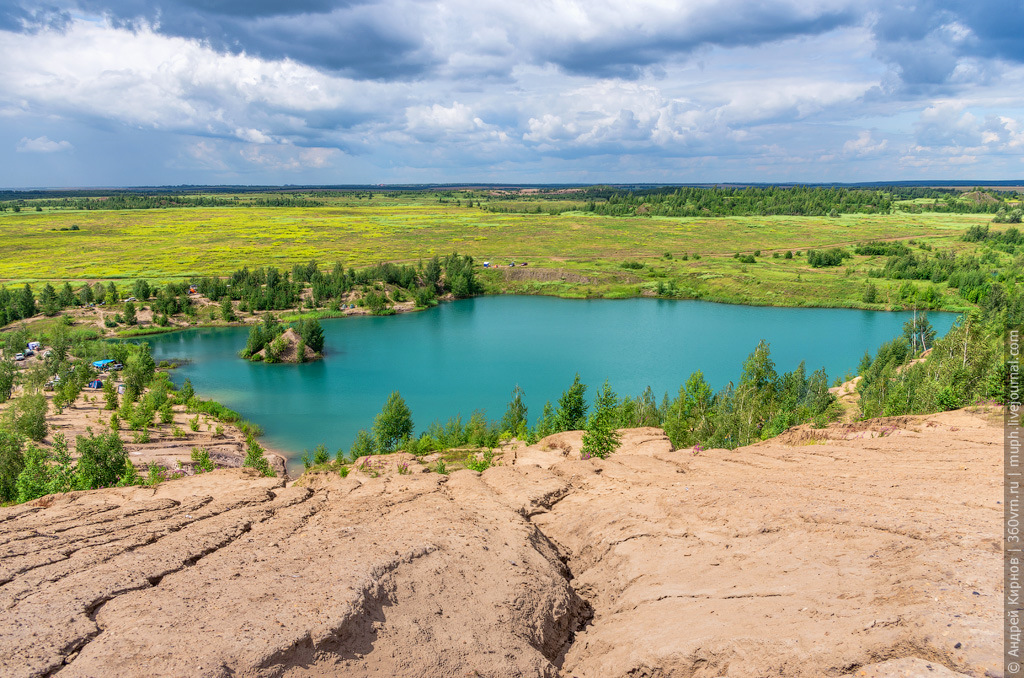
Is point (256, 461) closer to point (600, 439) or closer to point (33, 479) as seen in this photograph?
point (33, 479)

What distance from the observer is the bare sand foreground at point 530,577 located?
9.20m

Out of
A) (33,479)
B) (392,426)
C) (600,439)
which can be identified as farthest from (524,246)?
(33,479)

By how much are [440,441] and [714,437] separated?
16.4 metres

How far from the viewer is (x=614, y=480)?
19.9 metres

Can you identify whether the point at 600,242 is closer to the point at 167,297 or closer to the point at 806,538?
the point at 167,297

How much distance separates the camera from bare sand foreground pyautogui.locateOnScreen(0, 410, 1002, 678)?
9.20m

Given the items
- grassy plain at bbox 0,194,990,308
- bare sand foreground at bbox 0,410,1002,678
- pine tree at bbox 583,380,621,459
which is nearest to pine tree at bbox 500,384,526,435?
pine tree at bbox 583,380,621,459

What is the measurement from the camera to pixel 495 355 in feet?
217

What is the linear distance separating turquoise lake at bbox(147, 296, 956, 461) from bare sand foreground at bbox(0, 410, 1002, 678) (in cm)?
2648

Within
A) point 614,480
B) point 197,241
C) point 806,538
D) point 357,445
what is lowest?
point 357,445

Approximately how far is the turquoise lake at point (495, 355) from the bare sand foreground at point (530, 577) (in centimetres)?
2648

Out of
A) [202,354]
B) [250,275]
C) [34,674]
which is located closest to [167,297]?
[250,275]

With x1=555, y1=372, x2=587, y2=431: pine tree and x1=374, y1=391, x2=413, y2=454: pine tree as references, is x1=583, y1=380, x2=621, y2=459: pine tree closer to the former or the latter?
x1=555, y1=372, x2=587, y2=431: pine tree

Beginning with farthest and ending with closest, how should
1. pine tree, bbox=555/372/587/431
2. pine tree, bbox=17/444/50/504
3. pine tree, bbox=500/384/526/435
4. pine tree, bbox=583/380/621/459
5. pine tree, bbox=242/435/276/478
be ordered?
pine tree, bbox=500/384/526/435, pine tree, bbox=555/372/587/431, pine tree, bbox=242/435/276/478, pine tree, bbox=583/380/621/459, pine tree, bbox=17/444/50/504
